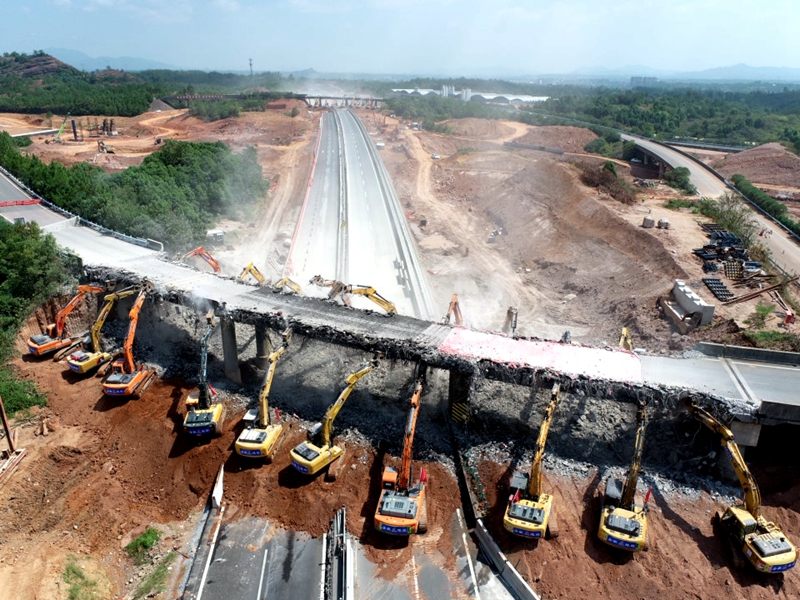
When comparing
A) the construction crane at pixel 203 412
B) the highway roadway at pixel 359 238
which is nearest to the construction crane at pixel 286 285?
the highway roadway at pixel 359 238

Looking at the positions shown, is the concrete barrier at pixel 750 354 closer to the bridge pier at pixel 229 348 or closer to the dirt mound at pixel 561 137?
the bridge pier at pixel 229 348

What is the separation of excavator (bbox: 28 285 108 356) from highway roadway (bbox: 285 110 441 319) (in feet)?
55.2

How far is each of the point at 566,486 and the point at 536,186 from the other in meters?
53.6

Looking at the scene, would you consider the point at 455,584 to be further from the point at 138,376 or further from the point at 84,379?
the point at 84,379

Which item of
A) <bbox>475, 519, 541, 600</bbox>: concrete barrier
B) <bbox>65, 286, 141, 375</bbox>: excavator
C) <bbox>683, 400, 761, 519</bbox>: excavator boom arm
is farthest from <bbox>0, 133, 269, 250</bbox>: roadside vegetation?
<bbox>683, 400, 761, 519</bbox>: excavator boom arm

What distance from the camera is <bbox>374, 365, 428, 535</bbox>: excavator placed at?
24203 mm

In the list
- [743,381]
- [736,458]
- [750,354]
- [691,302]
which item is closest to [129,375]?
[736,458]

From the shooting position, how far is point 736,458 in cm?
2414

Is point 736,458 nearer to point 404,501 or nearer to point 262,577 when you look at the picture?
point 404,501

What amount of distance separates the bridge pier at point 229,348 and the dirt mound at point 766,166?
87.5 m

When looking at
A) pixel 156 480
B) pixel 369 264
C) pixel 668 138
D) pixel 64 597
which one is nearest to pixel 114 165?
pixel 369 264

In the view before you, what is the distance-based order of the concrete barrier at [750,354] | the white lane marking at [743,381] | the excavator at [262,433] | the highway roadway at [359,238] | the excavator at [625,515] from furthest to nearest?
the highway roadway at [359,238] → the concrete barrier at [750,354] → the excavator at [262,433] → the white lane marking at [743,381] → the excavator at [625,515]

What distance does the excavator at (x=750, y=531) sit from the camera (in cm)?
2228

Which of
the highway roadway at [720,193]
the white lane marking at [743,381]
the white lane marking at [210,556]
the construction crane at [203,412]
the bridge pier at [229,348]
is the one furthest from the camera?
the highway roadway at [720,193]
